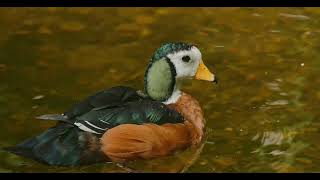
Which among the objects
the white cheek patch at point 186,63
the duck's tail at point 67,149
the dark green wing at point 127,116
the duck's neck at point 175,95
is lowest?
the duck's tail at point 67,149

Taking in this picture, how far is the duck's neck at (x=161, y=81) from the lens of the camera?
2.58 metres

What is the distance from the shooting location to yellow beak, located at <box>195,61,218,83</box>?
8.71 feet

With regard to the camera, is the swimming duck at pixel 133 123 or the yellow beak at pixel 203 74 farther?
the yellow beak at pixel 203 74

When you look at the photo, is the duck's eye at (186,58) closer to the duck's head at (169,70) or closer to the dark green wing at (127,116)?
the duck's head at (169,70)

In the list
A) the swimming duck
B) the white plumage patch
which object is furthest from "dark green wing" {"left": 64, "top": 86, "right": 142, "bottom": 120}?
the white plumage patch

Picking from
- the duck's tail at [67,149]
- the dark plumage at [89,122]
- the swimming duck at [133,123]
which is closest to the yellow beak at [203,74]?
the swimming duck at [133,123]

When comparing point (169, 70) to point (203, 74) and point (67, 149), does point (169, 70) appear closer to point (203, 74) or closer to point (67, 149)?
point (203, 74)

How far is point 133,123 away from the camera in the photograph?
2.54 metres

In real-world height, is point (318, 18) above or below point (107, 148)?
above

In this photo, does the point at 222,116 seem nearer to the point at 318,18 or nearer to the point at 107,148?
the point at 107,148

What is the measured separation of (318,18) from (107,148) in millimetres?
1029

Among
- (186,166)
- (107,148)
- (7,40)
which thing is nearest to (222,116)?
(186,166)

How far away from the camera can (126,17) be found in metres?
3.09

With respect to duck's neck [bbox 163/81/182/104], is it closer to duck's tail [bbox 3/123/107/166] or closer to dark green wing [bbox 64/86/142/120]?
dark green wing [bbox 64/86/142/120]
